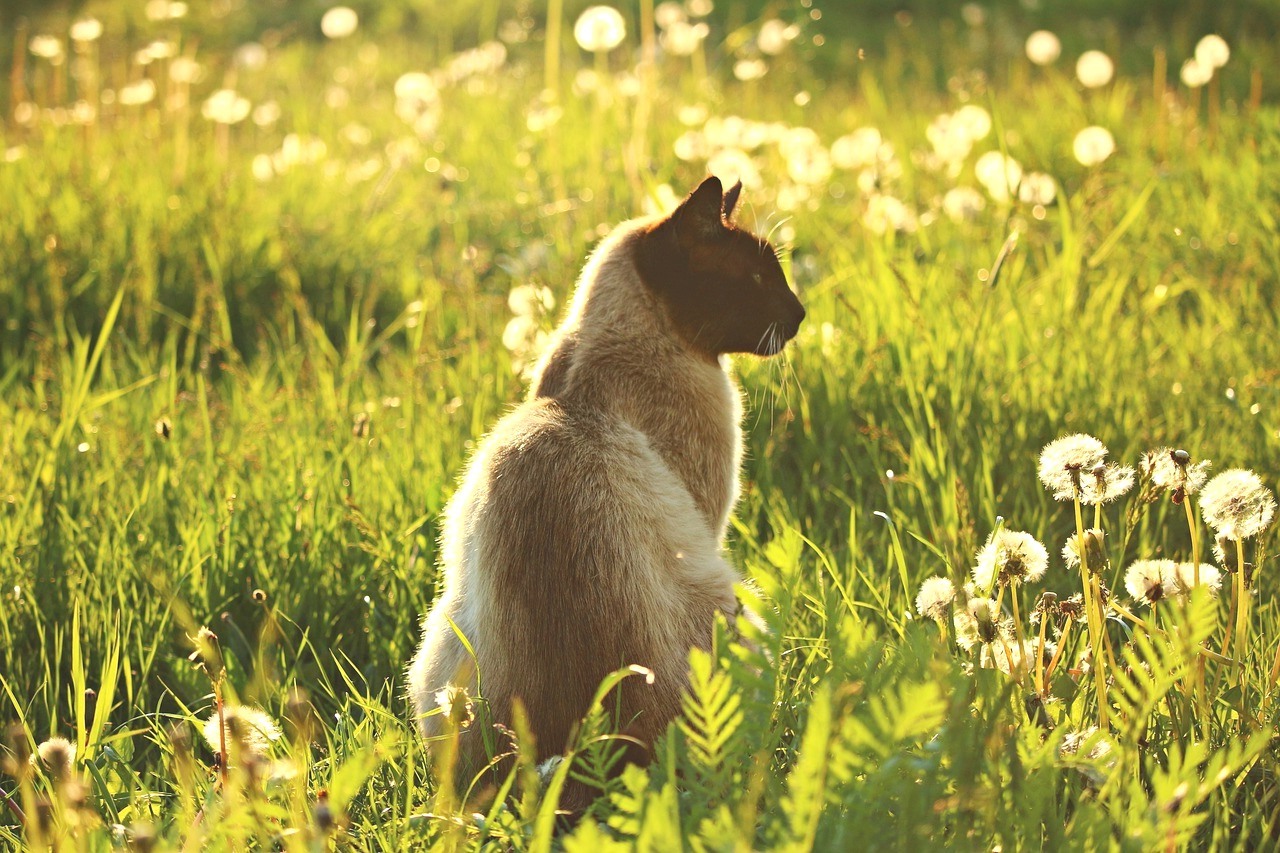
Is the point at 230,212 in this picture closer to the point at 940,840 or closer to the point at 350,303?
the point at 350,303

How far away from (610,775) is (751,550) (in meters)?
1.15

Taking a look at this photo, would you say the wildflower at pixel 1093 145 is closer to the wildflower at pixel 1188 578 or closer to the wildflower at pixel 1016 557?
the wildflower at pixel 1188 578

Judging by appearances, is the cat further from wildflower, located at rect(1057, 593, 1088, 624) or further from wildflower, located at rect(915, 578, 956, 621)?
wildflower, located at rect(1057, 593, 1088, 624)

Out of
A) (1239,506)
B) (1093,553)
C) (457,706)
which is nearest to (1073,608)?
(1093,553)

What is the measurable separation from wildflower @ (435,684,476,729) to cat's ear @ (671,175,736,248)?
1255 mm

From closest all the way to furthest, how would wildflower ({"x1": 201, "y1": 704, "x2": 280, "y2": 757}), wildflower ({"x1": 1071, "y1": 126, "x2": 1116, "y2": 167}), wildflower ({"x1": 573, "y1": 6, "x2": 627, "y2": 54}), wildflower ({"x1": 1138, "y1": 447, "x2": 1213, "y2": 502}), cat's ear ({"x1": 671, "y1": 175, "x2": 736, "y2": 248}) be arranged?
wildflower ({"x1": 201, "y1": 704, "x2": 280, "y2": 757}) < wildflower ({"x1": 1138, "y1": 447, "x2": 1213, "y2": 502}) < cat's ear ({"x1": 671, "y1": 175, "x2": 736, "y2": 248}) < wildflower ({"x1": 1071, "y1": 126, "x2": 1116, "y2": 167}) < wildflower ({"x1": 573, "y1": 6, "x2": 627, "y2": 54})

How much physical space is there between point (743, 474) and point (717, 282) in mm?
831

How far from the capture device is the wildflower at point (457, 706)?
1808 mm

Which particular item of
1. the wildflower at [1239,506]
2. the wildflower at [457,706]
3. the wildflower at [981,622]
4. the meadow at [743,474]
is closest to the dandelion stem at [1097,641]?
the meadow at [743,474]

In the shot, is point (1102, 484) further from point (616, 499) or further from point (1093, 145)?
point (1093, 145)

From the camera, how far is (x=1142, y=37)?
35.7 ft

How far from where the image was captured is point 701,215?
288 cm

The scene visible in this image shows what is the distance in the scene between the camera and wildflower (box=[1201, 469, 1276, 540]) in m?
2.13

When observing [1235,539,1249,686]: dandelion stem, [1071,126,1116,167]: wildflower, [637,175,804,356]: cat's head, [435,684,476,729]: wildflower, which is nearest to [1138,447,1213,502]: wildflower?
[1235,539,1249,686]: dandelion stem
